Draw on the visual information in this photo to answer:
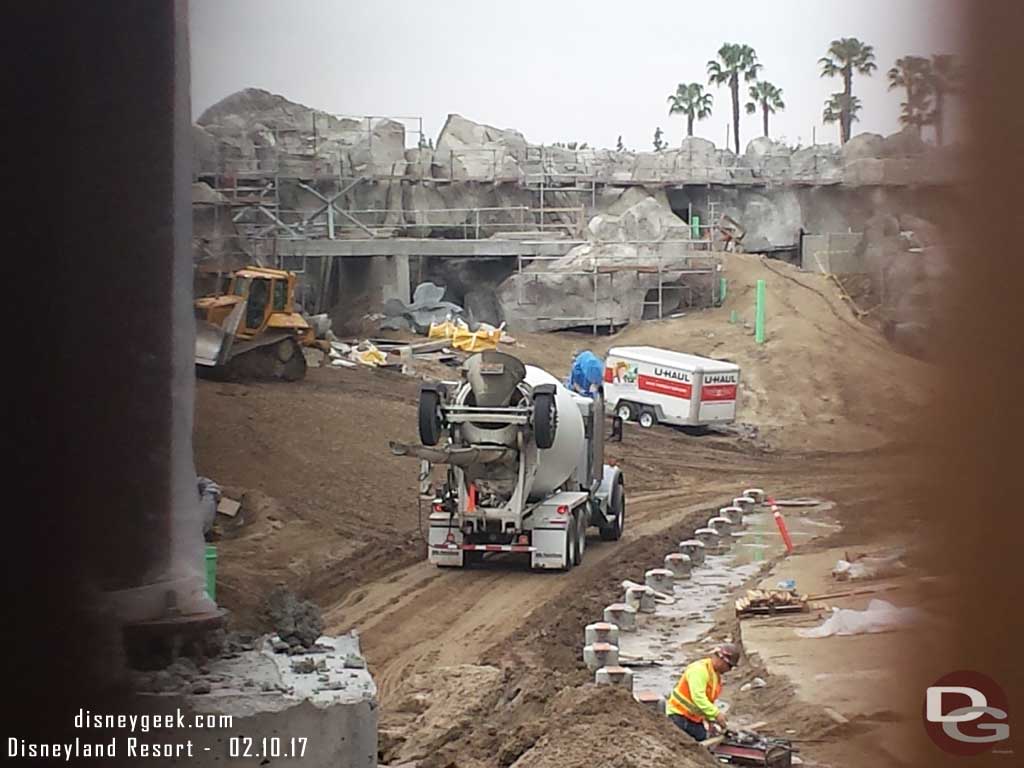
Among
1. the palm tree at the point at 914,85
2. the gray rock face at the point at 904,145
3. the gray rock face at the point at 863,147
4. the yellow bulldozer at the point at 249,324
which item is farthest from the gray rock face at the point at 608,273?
the palm tree at the point at 914,85

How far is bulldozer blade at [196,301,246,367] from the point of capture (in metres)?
6.31

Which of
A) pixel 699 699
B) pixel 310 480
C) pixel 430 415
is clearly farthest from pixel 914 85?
pixel 310 480

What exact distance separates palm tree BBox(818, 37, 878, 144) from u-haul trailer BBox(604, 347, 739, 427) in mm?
6123

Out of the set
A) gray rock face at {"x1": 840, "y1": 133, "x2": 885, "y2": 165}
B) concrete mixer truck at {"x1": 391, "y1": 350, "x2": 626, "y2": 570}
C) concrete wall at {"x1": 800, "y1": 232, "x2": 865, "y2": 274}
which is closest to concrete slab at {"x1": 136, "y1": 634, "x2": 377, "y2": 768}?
concrete wall at {"x1": 800, "y1": 232, "x2": 865, "y2": 274}

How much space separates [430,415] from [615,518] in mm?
2155

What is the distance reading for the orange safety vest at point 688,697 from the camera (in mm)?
5723

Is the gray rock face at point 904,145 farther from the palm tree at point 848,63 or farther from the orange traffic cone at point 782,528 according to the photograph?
the orange traffic cone at point 782,528

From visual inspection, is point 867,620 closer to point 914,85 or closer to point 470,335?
point 914,85

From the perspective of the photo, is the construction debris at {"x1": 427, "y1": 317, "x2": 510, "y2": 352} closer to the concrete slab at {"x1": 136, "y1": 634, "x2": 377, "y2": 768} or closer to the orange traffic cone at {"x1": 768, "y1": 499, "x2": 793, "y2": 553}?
the orange traffic cone at {"x1": 768, "y1": 499, "x2": 793, "y2": 553}

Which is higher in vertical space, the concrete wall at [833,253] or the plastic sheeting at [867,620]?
the concrete wall at [833,253]

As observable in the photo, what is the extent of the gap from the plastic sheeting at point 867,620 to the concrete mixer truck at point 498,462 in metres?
2.50

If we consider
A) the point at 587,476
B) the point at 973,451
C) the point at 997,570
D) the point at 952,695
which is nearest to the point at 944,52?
the point at 973,451

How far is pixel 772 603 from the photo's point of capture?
23.0 ft

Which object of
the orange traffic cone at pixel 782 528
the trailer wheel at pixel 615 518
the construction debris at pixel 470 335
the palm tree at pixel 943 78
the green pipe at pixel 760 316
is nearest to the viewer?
the palm tree at pixel 943 78
